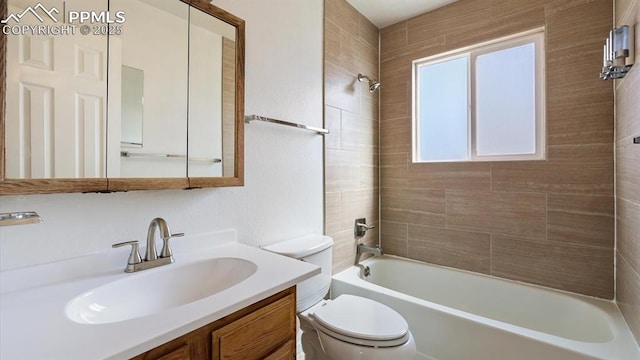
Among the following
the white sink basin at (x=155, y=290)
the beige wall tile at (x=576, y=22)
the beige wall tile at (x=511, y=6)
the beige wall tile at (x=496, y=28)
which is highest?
the beige wall tile at (x=511, y=6)

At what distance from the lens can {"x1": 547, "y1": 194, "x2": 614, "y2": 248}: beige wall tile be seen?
1.67 metres

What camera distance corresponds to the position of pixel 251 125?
1.50m

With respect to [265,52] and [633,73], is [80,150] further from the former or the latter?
[633,73]

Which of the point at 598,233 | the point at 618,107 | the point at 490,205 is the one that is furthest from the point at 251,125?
the point at 598,233

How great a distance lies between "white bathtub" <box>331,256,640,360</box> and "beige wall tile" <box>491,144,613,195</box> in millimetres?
673

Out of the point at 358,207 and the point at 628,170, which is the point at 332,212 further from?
the point at 628,170

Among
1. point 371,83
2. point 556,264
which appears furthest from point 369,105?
point 556,264

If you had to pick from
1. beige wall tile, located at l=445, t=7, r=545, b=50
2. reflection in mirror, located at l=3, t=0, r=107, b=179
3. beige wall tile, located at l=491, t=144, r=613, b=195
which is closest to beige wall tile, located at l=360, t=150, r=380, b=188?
beige wall tile, located at l=491, t=144, r=613, b=195

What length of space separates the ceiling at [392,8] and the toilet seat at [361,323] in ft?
7.14

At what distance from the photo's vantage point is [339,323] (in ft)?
4.33

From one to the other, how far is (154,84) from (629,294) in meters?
2.38

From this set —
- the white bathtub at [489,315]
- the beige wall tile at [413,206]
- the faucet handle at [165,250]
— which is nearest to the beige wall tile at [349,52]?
the beige wall tile at [413,206]

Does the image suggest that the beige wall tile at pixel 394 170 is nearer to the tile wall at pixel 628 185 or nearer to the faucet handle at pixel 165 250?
the tile wall at pixel 628 185

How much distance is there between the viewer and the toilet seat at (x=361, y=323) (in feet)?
4.02
